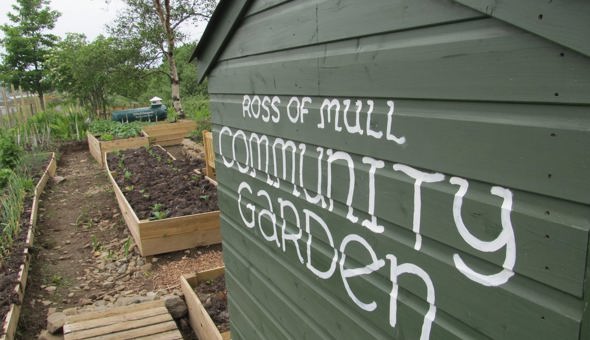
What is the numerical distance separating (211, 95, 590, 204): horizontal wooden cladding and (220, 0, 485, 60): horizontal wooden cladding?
0.23 meters

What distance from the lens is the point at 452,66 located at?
1.19m

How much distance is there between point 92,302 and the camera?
5.08 metres

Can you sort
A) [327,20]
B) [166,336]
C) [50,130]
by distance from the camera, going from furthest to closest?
[50,130] → [166,336] → [327,20]

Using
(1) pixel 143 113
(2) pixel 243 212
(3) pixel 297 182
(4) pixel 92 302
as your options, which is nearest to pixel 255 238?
(2) pixel 243 212

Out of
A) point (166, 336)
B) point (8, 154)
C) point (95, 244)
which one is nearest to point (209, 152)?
point (95, 244)

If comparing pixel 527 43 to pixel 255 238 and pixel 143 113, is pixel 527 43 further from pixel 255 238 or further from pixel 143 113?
pixel 143 113

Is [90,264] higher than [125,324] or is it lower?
lower

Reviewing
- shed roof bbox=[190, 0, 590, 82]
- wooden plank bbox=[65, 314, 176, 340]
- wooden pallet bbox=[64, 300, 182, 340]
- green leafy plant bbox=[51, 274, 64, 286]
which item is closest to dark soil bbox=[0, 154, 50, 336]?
green leafy plant bbox=[51, 274, 64, 286]

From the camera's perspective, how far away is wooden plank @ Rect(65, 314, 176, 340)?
3.86 metres

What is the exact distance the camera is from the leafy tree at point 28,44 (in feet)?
89.8

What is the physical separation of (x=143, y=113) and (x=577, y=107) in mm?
17848

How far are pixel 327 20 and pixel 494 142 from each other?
2.86 feet

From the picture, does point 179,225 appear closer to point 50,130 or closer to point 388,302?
point 388,302

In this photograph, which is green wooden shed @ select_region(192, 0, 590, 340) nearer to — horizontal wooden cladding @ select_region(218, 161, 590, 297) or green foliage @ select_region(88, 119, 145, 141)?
horizontal wooden cladding @ select_region(218, 161, 590, 297)
